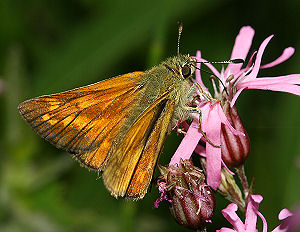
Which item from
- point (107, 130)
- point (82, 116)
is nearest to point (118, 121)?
point (107, 130)

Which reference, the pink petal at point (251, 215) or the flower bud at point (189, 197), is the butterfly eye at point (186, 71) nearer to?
the flower bud at point (189, 197)

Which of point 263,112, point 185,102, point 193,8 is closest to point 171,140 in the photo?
point 263,112

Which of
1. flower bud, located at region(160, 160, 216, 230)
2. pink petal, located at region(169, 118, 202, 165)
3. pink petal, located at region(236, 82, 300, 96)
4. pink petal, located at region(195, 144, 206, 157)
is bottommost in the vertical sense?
flower bud, located at region(160, 160, 216, 230)

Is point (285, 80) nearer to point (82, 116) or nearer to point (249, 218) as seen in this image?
point (249, 218)

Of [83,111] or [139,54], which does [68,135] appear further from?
[139,54]

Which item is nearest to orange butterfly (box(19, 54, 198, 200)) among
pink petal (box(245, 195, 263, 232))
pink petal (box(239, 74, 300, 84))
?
pink petal (box(239, 74, 300, 84))

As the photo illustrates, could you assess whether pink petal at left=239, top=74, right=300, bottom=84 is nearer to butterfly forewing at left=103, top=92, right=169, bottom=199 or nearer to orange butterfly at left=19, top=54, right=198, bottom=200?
orange butterfly at left=19, top=54, right=198, bottom=200
